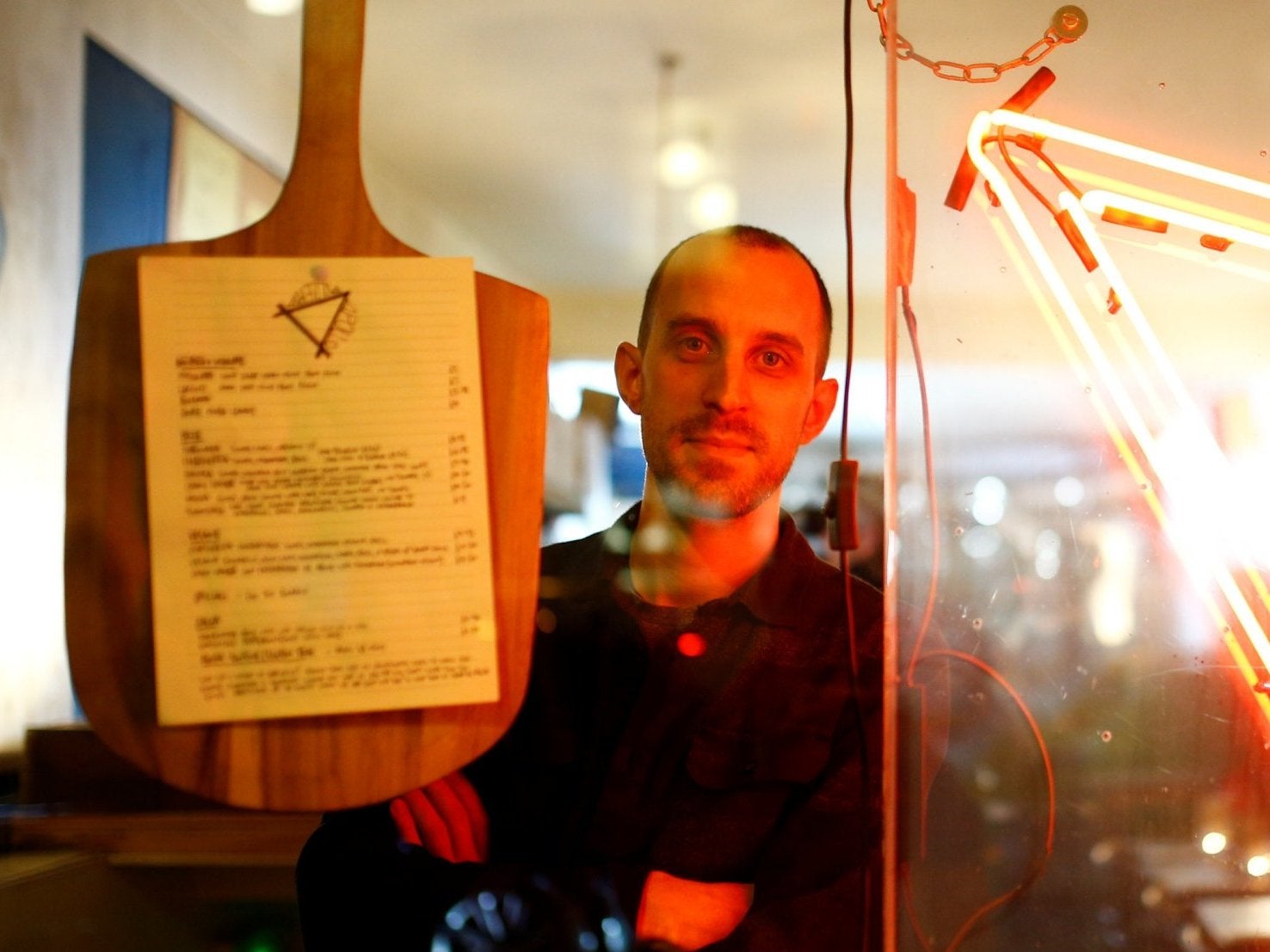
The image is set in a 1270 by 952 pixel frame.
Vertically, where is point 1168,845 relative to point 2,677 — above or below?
below

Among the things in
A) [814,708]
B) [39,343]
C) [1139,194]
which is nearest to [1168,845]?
[814,708]

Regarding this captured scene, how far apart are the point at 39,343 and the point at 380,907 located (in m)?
0.49

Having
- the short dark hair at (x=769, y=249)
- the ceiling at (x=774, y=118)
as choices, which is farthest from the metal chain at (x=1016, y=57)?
the short dark hair at (x=769, y=249)

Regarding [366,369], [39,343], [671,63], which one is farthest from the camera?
[671,63]

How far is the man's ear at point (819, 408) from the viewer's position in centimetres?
76

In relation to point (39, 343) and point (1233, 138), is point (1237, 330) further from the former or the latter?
point (39, 343)

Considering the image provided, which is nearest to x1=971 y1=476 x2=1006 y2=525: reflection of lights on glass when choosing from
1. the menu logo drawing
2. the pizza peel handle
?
the pizza peel handle

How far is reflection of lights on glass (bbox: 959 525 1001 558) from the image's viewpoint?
0.89 m

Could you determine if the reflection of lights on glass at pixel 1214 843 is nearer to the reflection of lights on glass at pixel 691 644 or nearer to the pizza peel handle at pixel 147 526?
the reflection of lights on glass at pixel 691 644

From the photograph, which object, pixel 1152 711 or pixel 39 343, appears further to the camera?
pixel 1152 711

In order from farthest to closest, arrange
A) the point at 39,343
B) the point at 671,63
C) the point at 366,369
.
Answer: the point at 671,63 → the point at 39,343 → the point at 366,369

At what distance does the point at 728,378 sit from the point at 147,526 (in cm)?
40

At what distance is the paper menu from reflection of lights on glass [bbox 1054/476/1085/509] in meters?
0.57

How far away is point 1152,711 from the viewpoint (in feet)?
2.88
